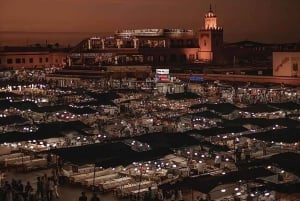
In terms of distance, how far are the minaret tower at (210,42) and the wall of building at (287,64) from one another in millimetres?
17238

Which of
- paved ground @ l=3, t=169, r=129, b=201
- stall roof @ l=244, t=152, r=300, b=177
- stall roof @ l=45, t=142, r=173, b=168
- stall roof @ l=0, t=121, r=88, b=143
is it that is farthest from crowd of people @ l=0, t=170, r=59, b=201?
stall roof @ l=244, t=152, r=300, b=177

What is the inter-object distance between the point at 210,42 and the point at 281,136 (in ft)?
108

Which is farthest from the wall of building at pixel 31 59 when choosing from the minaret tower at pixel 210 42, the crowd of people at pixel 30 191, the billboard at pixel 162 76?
the crowd of people at pixel 30 191

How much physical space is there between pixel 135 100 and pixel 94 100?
163 cm

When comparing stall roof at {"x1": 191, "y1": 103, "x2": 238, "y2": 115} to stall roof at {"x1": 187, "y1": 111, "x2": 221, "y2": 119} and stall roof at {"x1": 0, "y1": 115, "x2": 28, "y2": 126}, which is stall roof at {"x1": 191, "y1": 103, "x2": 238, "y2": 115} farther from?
stall roof at {"x1": 0, "y1": 115, "x2": 28, "y2": 126}

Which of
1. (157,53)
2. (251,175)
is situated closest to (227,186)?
(251,175)

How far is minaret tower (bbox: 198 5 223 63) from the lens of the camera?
4575 cm

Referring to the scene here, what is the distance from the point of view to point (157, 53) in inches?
1764

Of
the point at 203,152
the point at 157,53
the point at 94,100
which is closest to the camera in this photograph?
the point at 203,152

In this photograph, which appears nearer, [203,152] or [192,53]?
[203,152]

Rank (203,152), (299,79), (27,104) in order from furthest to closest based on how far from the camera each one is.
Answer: (299,79)
(27,104)
(203,152)

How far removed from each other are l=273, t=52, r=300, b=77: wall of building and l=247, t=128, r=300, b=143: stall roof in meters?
13.3

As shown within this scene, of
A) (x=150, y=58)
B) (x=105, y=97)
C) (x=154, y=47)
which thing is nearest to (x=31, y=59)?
(x=154, y=47)

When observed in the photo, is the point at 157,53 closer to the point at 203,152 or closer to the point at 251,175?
the point at 203,152
